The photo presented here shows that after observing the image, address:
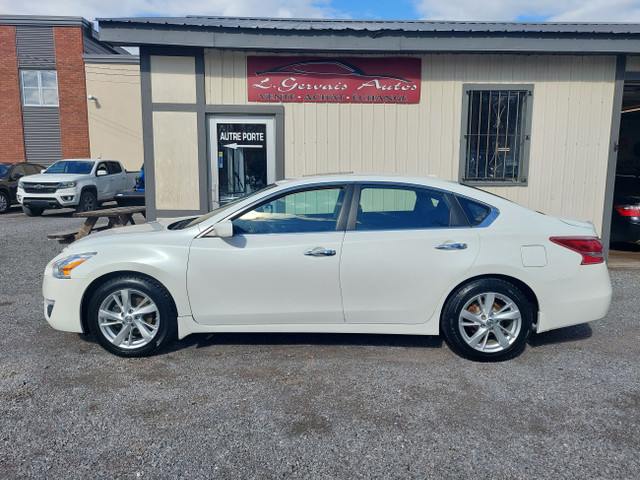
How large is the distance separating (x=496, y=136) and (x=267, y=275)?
5649 millimetres

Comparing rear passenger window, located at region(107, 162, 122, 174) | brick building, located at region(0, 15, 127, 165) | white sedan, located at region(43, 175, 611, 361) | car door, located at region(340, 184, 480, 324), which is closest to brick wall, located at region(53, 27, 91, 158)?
brick building, located at region(0, 15, 127, 165)

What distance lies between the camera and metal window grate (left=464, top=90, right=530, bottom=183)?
27.5 ft

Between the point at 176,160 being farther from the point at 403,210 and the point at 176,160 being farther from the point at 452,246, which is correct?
the point at 452,246

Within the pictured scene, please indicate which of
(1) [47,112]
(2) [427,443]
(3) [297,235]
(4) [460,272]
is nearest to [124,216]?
(3) [297,235]

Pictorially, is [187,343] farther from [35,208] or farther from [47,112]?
[47,112]

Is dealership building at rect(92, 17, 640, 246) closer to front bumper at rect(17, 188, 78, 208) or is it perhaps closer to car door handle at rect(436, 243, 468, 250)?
car door handle at rect(436, 243, 468, 250)

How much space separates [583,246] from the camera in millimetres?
4301

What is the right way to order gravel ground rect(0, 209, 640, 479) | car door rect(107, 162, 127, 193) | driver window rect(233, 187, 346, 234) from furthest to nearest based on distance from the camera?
car door rect(107, 162, 127, 193) < driver window rect(233, 187, 346, 234) < gravel ground rect(0, 209, 640, 479)

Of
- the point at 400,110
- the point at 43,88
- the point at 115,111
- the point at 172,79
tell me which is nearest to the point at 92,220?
the point at 172,79

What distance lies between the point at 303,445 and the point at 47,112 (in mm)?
25814

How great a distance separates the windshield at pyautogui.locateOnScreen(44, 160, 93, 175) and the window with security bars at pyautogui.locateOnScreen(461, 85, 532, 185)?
11816mm

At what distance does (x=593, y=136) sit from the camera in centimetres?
840

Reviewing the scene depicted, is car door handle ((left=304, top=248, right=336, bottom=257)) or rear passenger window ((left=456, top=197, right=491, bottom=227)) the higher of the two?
rear passenger window ((left=456, top=197, right=491, bottom=227))

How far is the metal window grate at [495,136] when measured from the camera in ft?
27.5
